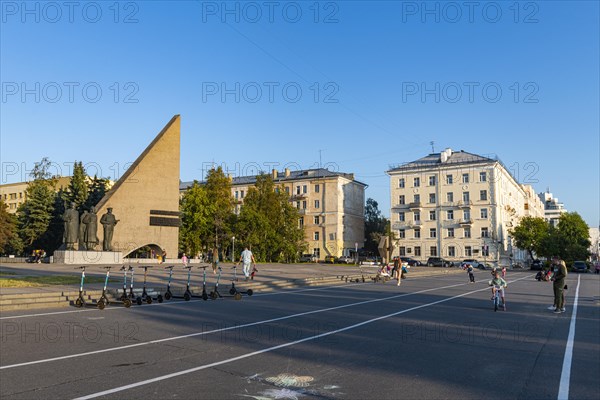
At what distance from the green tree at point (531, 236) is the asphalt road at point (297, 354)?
7131cm

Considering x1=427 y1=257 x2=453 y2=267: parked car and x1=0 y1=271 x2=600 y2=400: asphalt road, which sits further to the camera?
x1=427 y1=257 x2=453 y2=267: parked car

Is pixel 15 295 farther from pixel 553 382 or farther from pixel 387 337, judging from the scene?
pixel 553 382

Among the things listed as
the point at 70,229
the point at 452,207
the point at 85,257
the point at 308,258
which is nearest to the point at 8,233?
the point at 70,229

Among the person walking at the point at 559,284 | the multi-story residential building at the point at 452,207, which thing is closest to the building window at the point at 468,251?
the multi-story residential building at the point at 452,207

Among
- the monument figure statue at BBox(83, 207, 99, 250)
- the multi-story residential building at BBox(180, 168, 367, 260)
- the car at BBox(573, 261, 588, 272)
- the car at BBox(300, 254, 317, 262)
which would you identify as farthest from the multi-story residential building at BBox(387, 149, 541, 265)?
A: the monument figure statue at BBox(83, 207, 99, 250)

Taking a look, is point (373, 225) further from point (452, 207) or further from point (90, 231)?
point (90, 231)

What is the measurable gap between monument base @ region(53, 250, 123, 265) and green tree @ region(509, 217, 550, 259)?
208 ft

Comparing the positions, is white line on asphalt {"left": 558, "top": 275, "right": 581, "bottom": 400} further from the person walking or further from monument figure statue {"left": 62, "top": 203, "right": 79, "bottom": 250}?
monument figure statue {"left": 62, "top": 203, "right": 79, "bottom": 250}

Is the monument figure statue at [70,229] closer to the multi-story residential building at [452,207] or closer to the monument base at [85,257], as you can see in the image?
the monument base at [85,257]

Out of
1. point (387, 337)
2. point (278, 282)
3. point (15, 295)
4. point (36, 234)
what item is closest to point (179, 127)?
point (36, 234)

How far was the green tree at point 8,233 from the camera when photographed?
2227 inches

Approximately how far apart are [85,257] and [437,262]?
1963 inches

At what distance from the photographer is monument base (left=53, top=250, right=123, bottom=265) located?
39.9m

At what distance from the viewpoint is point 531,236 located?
263 ft
